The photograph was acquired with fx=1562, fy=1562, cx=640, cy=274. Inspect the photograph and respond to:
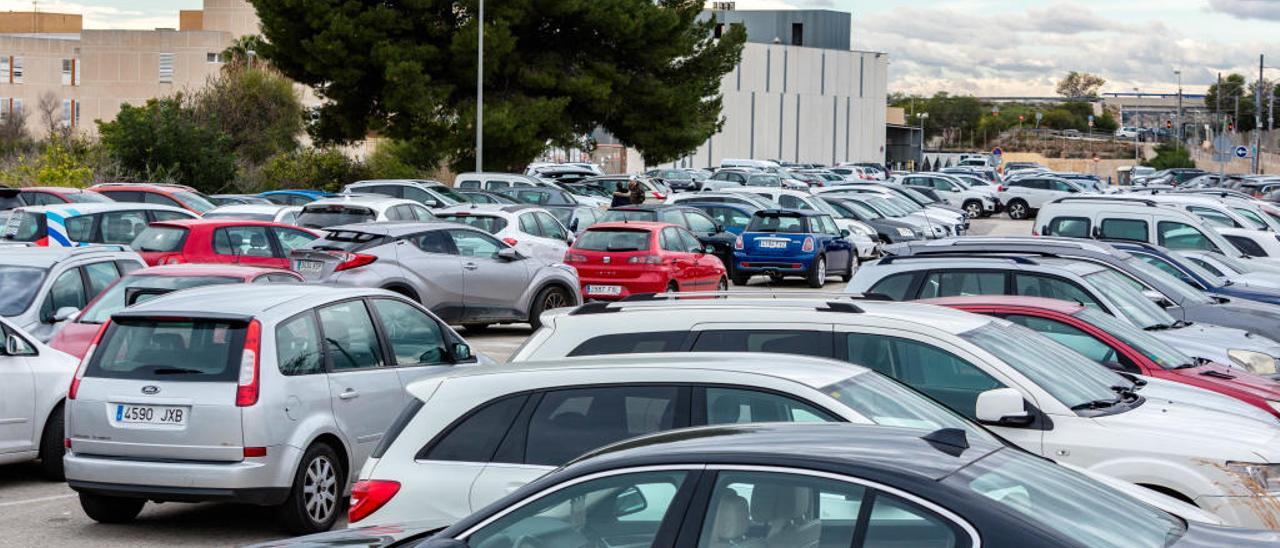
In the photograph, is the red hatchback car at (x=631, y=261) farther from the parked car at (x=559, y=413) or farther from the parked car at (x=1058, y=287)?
the parked car at (x=559, y=413)

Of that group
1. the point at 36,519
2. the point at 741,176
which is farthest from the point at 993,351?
the point at 741,176

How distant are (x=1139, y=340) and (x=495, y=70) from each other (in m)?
39.9

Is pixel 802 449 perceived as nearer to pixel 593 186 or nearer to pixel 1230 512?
pixel 1230 512

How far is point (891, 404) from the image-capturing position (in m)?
6.73

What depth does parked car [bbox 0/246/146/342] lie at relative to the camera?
549 inches

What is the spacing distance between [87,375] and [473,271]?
1055cm

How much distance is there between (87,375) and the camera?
9672 mm

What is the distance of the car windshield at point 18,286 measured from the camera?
46.0 ft

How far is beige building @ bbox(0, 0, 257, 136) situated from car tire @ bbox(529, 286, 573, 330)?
72.7m

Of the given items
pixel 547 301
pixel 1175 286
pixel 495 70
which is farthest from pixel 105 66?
pixel 1175 286

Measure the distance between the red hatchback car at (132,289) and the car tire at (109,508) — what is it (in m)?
3.36

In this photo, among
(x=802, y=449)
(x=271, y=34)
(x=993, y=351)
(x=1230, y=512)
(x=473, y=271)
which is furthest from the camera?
(x=271, y=34)

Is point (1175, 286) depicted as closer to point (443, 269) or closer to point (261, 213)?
point (443, 269)

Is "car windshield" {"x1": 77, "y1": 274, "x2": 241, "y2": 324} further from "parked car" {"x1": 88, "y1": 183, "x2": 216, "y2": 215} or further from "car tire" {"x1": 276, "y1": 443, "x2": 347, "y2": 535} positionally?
"parked car" {"x1": 88, "y1": 183, "x2": 216, "y2": 215}
